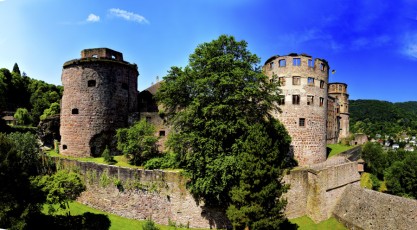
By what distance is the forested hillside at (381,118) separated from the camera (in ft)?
459

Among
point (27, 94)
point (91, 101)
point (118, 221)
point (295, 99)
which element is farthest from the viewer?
point (27, 94)

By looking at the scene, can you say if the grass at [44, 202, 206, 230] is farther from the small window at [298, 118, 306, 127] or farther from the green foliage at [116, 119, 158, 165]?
the small window at [298, 118, 306, 127]

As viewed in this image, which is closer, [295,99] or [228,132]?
[228,132]

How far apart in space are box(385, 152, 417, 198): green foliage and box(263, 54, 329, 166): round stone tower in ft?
49.6

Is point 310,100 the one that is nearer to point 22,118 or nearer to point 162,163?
point 162,163

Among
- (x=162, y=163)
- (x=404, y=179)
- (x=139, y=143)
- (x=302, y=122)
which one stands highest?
(x=302, y=122)

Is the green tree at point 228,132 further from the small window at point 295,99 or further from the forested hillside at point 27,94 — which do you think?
the forested hillside at point 27,94

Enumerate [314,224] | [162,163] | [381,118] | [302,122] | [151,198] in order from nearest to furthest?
[151,198], [314,224], [162,163], [302,122], [381,118]

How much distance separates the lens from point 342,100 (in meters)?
59.7

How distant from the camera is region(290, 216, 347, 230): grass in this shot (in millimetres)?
23114

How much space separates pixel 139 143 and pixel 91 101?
8.09 m

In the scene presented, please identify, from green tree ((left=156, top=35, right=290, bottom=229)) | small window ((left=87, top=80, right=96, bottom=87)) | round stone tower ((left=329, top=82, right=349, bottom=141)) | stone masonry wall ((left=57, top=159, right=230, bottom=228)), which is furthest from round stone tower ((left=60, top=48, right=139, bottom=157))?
round stone tower ((left=329, top=82, right=349, bottom=141))

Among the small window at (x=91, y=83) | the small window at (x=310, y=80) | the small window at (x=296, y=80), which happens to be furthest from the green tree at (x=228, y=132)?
the small window at (x=91, y=83)

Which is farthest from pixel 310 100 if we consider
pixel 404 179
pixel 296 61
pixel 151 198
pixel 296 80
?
pixel 404 179
